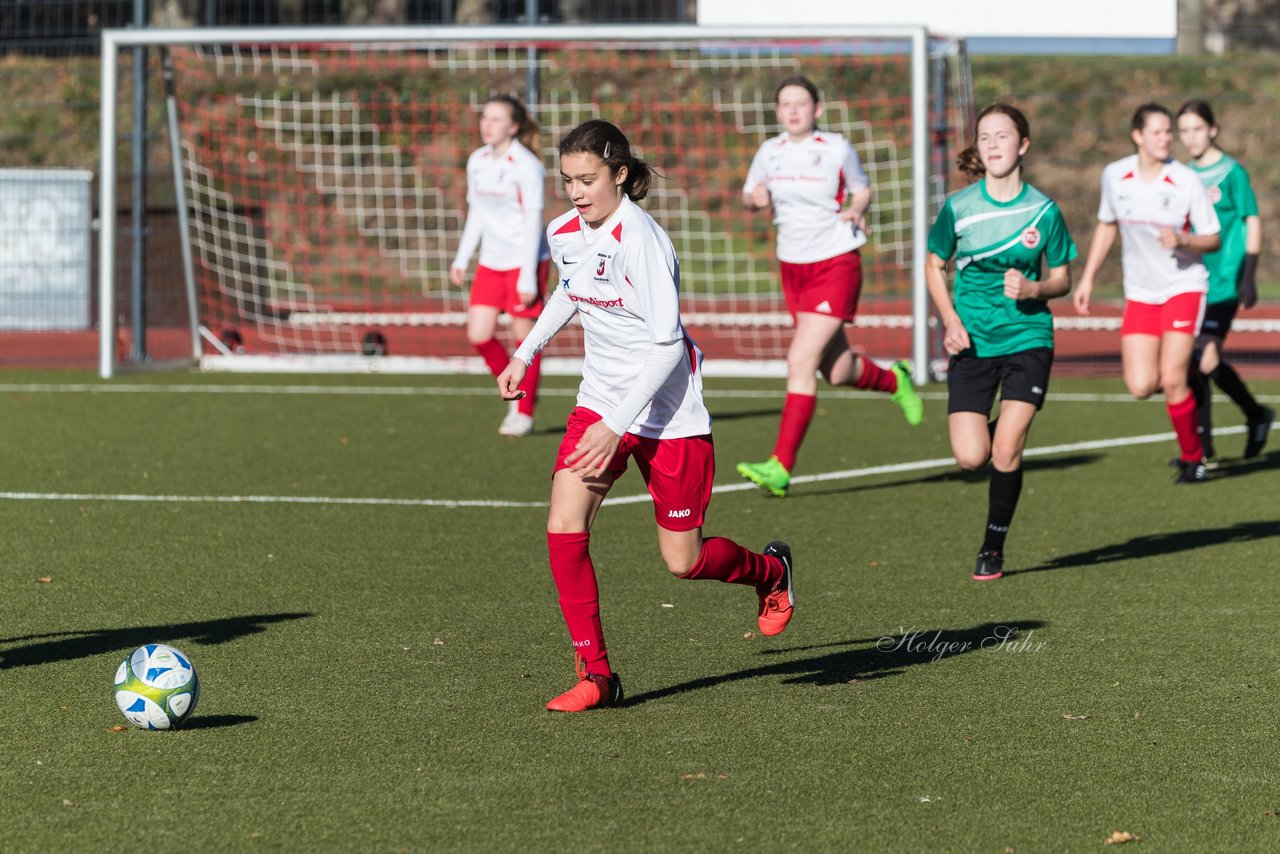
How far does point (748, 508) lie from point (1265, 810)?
4.77m

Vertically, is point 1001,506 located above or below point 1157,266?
below

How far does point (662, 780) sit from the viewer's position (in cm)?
443

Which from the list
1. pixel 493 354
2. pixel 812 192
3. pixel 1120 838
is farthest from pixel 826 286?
pixel 1120 838

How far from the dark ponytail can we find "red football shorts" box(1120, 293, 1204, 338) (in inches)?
197

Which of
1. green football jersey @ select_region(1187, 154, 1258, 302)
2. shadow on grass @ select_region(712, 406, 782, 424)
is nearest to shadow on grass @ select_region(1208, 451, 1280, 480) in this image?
green football jersey @ select_region(1187, 154, 1258, 302)

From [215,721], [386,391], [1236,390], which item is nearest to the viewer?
[215,721]

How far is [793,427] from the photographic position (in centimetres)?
921

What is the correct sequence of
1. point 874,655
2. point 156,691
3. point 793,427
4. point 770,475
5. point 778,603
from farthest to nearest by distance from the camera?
point 793,427 < point 770,475 < point 874,655 < point 778,603 < point 156,691

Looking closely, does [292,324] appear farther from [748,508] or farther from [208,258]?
[748,508]

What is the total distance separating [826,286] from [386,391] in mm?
5796

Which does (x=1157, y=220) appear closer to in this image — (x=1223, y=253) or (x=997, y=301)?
(x=1223, y=253)

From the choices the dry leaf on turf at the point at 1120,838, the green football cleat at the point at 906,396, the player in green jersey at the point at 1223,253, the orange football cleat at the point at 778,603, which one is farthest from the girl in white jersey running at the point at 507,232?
the dry leaf on turf at the point at 1120,838

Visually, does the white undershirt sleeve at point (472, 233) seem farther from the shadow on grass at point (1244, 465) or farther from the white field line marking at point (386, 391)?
the shadow on grass at point (1244, 465)

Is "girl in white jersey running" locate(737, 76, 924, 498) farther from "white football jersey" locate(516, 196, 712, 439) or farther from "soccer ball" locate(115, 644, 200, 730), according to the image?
"soccer ball" locate(115, 644, 200, 730)
